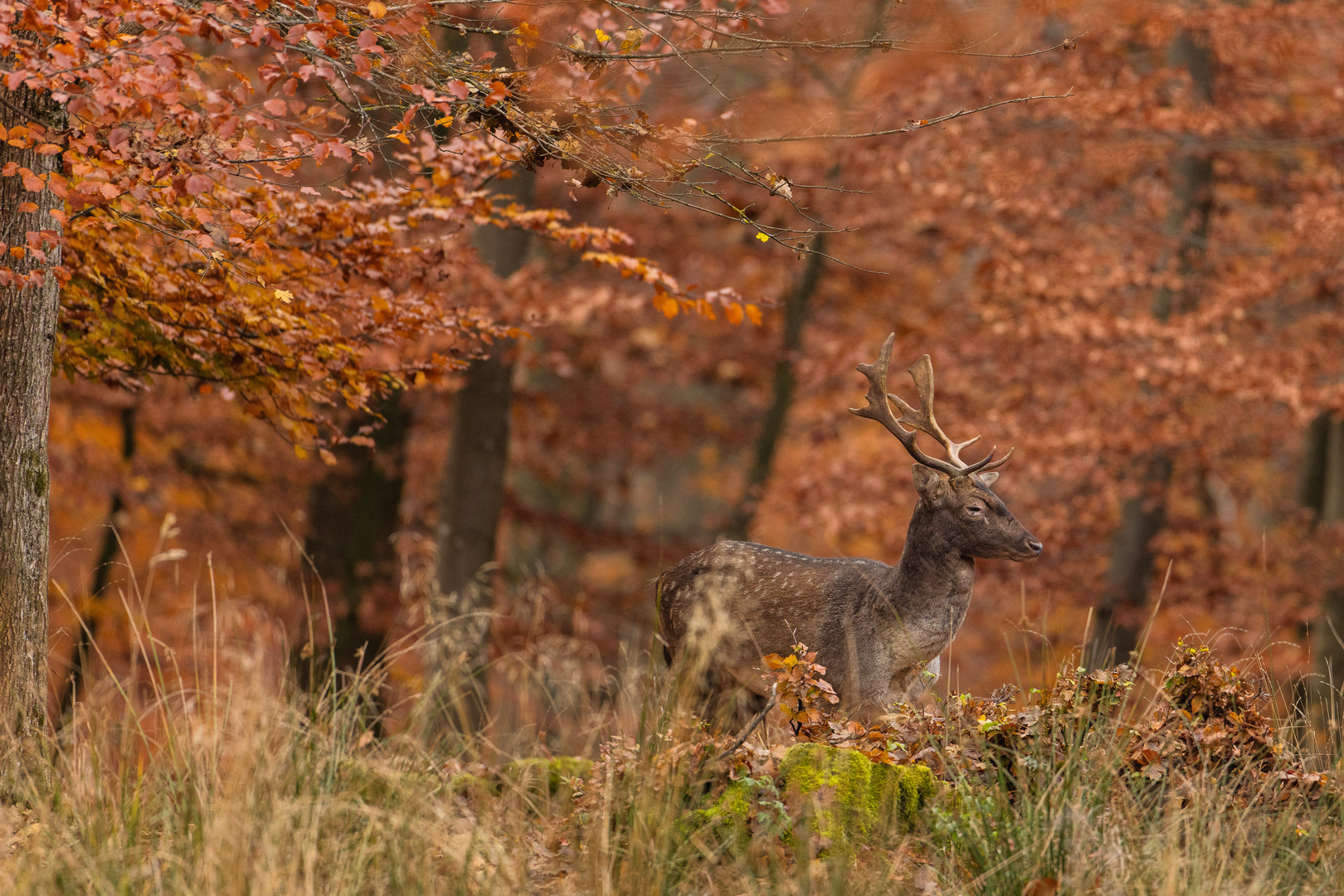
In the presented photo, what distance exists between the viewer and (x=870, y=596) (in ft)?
20.3

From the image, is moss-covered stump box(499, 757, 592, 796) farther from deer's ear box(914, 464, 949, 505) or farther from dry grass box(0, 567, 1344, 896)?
deer's ear box(914, 464, 949, 505)

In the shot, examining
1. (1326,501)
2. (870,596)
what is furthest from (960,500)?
(1326,501)

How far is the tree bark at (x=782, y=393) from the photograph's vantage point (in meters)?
14.9

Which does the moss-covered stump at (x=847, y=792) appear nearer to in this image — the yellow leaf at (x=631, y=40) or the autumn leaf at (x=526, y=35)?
the yellow leaf at (x=631, y=40)

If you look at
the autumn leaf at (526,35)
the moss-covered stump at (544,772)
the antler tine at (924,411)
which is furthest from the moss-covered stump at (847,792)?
the autumn leaf at (526,35)

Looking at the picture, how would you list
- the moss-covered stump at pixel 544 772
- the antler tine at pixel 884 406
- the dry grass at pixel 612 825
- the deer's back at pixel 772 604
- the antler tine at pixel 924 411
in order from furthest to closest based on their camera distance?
the antler tine at pixel 924 411, the antler tine at pixel 884 406, the deer's back at pixel 772 604, the moss-covered stump at pixel 544 772, the dry grass at pixel 612 825

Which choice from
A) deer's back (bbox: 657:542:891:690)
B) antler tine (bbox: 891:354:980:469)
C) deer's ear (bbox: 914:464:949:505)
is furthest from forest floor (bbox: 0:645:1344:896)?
antler tine (bbox: 891:354:980:469)

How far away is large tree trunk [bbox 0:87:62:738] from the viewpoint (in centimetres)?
509

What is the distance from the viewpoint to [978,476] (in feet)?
20.5

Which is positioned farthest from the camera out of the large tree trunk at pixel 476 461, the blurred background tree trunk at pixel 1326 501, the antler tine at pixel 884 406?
the blurred background tree trunk at pixel 1326 501

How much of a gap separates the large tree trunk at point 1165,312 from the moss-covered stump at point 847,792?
7.95m

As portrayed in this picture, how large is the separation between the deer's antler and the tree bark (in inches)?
319

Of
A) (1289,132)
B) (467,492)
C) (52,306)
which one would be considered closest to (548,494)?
(467,492)

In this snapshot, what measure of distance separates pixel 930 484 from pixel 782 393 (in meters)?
9.11
